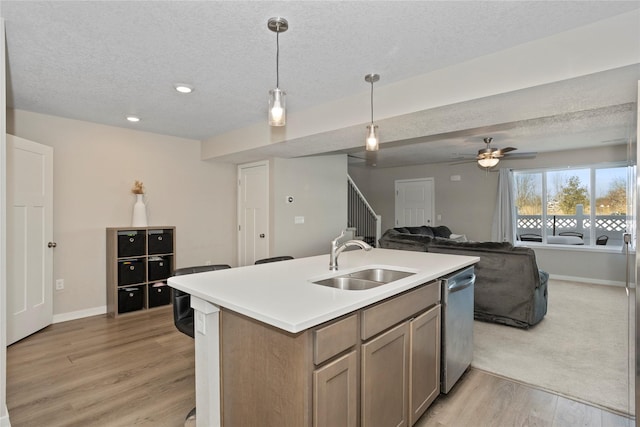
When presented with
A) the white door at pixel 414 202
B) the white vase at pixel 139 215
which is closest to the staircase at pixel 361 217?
the white door at pixel 414 202

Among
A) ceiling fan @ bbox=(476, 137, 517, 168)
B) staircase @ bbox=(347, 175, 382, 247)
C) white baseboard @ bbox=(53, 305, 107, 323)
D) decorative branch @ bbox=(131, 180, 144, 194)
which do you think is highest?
ceiling fan @ bbox=(476, 137, 517, 168)

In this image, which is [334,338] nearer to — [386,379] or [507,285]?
[386,379]

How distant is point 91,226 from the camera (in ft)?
13.8

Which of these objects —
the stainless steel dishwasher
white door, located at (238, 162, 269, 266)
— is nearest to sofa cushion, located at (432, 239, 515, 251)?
the stainless steel dishwasher

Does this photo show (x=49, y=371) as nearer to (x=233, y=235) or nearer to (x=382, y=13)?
(x=233, y=235)

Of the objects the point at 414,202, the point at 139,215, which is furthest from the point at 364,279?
the point at 414,202

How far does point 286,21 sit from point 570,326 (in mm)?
4303

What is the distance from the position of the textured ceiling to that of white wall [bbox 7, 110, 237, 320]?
819mm

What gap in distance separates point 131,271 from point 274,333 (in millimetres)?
3523

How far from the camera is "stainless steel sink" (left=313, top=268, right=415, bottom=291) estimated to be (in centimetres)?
218

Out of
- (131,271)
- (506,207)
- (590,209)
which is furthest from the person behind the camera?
(506,207)

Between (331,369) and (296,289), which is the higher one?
(296,289)

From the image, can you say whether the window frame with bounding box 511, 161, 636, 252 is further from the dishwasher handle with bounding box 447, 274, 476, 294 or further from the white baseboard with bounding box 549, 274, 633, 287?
the dishwasher handle with bounding box 447, 274, 476, 294

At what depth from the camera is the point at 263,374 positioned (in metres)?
1.52
